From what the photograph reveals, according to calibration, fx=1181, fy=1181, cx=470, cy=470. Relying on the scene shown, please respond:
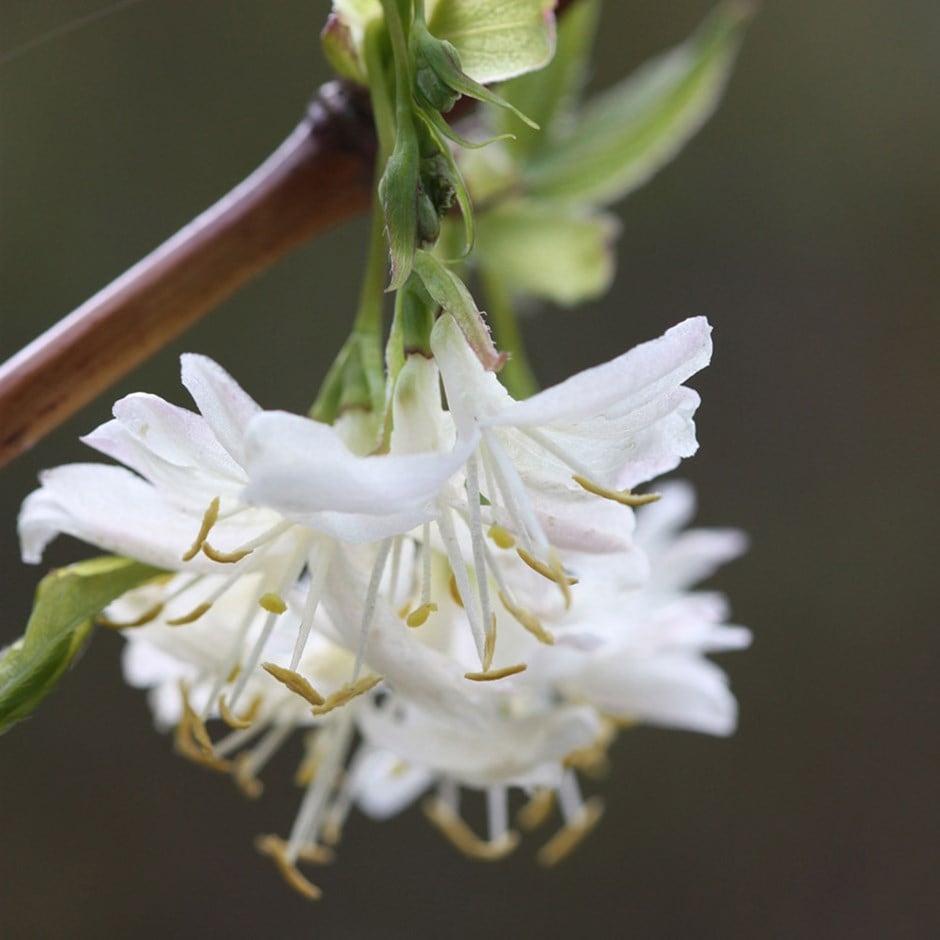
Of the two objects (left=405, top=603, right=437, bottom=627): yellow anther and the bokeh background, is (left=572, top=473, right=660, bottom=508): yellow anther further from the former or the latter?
the bokeh background

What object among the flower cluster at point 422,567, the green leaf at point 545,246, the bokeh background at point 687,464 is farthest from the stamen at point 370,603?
the bokeh background at point 687,464

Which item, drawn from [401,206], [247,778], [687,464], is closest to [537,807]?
[247,778]

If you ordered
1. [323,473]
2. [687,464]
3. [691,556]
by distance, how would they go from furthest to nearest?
[687,464] < [691,556] < [323,473]

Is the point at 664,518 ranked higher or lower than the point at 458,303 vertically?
lower

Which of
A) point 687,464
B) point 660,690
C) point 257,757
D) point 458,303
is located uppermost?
point 458,303

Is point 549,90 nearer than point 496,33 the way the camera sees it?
No

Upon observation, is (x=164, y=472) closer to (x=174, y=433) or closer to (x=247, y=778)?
(x=174, y=433)

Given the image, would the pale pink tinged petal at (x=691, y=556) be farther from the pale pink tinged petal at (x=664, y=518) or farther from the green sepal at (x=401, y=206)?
the green sepal at (x=401, y=206)

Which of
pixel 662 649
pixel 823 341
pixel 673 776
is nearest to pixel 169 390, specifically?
pixel 673 776
